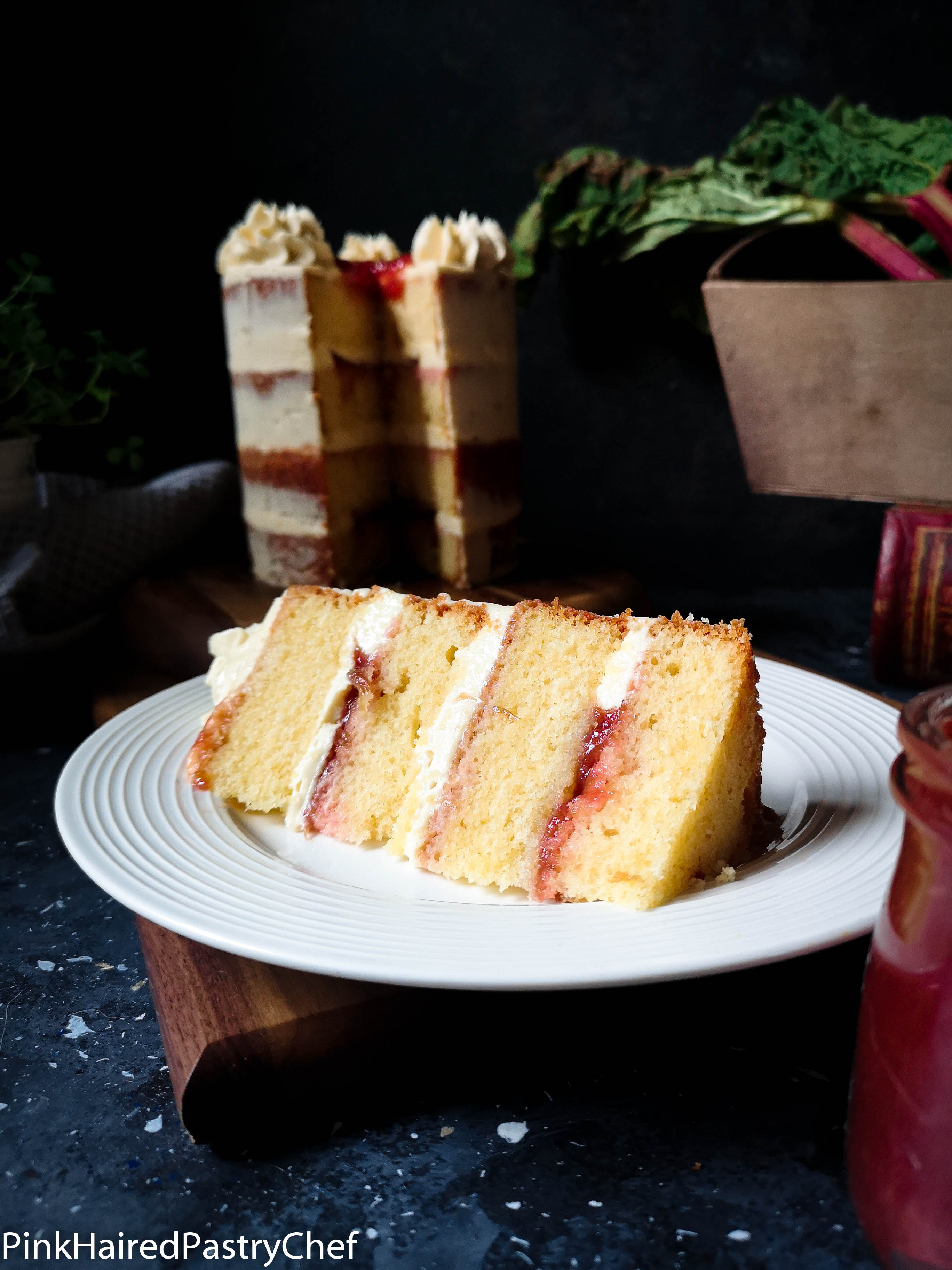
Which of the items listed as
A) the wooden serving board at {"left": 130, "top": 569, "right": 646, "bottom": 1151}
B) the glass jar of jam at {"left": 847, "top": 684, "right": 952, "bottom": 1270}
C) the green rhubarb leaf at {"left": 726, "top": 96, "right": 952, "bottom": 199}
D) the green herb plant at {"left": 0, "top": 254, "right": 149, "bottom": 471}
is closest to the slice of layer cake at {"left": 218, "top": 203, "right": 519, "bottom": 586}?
the green herb plant at {"left": 0, "top": 254, "right": 149, "bottom": 471}

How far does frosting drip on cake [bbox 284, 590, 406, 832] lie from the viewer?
1.56 meters

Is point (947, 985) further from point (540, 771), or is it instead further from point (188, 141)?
point (188, 141)

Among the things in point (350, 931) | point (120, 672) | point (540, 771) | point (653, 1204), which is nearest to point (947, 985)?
point (653, 1204)

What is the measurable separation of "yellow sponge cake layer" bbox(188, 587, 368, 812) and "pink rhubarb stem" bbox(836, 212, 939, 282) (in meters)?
1.42

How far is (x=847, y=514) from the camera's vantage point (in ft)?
9.48

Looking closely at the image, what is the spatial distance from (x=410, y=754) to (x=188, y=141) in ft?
6.58

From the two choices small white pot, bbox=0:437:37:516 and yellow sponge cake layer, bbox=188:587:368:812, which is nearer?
yellow sponge cake layer, bbox=188:587:368:812

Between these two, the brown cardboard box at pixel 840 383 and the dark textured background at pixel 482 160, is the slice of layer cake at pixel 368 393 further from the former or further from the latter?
the brown cardboard box at pixel 840 383

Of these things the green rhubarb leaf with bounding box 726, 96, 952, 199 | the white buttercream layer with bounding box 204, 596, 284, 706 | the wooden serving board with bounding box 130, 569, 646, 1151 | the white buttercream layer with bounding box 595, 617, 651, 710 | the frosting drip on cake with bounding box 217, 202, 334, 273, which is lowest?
the wooden serving board with bounding box 130, 569, 646, 1151

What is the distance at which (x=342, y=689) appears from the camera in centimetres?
162

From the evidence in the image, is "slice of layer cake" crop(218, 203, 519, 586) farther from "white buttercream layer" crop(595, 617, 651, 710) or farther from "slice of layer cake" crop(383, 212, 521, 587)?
"white buttercream layer" crop(595, 617, 651, 710)

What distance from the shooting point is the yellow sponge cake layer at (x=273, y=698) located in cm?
158

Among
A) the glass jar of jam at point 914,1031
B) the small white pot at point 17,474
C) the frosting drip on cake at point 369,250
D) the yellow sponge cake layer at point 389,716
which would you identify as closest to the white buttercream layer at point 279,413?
the frosting drip on cake at point 369,250

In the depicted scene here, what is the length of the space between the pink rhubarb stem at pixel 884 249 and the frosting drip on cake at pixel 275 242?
1.12 meters
